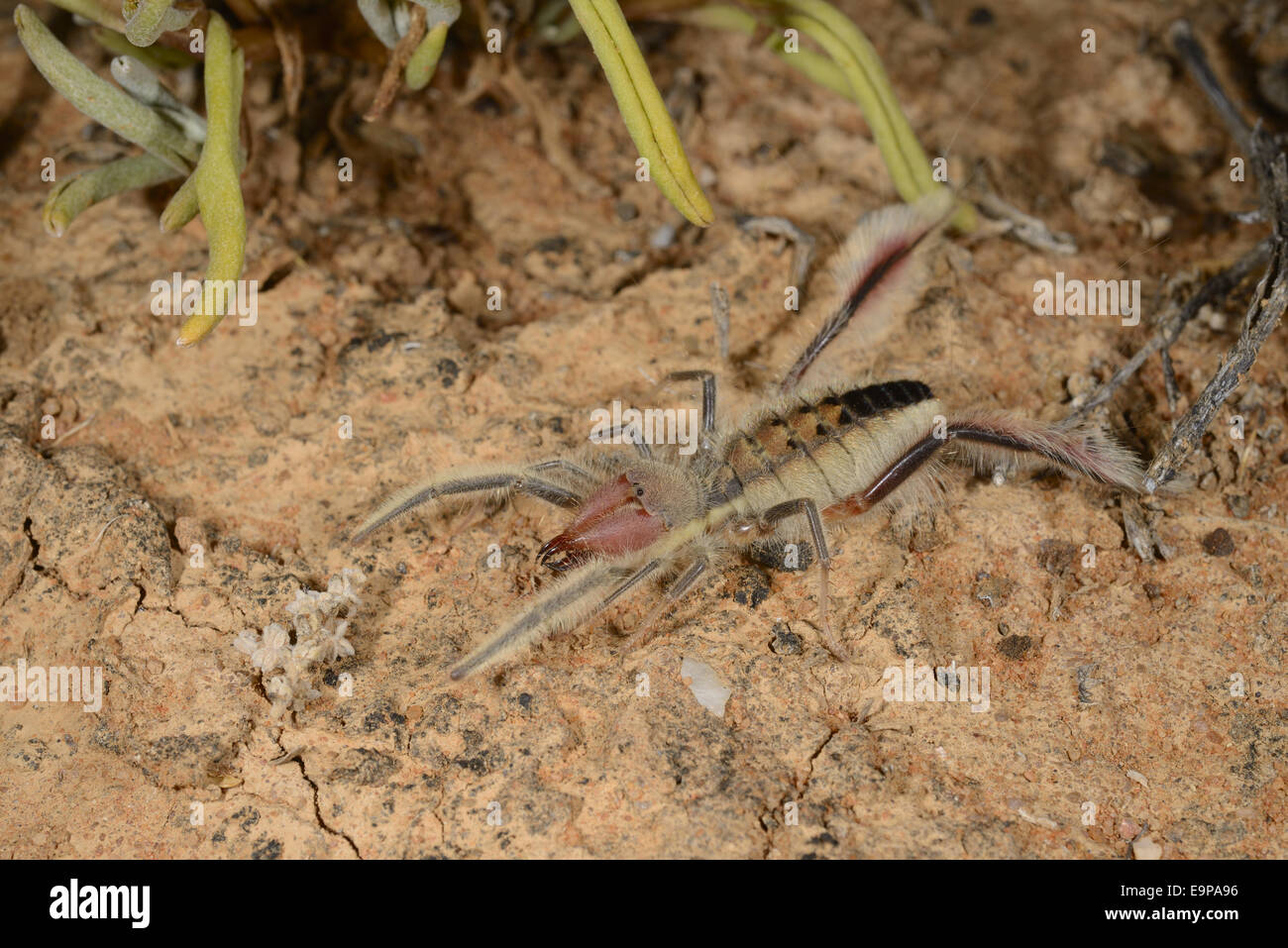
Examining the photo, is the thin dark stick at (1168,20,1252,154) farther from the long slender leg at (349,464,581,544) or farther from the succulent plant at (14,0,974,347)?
the long slender leg at (349,464,581,544)

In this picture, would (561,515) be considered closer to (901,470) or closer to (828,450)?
(828,450)

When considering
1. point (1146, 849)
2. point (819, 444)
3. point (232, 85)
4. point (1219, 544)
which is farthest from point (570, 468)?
point (1219, 544)

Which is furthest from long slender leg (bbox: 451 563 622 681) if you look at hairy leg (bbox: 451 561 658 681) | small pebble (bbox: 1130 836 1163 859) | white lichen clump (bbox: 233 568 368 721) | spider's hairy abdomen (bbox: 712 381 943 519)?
small pebble (bbox: 1130 836 1163 859)

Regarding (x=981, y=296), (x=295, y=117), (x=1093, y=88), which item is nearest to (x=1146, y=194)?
(x=1093, y=88)

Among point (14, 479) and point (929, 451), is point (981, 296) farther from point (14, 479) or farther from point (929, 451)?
point (14, 479)

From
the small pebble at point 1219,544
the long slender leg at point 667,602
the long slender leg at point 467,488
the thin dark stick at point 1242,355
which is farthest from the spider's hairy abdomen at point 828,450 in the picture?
the small pebble at point 1219,544
